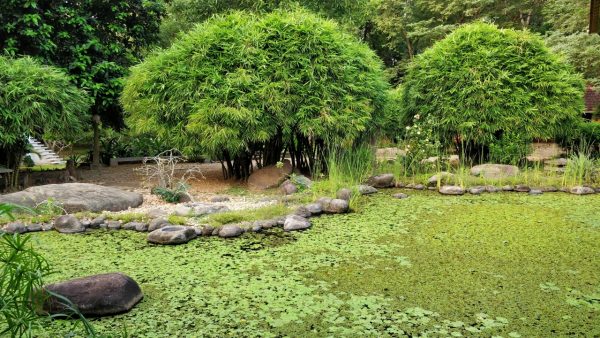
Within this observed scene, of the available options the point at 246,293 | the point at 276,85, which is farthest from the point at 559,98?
the point at 246,293

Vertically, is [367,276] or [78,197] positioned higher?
[78,197]

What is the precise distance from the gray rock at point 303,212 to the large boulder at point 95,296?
2.51 m

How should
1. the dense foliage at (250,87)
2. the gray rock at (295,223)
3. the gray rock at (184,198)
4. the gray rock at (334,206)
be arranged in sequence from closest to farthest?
the gray rock at (295,223) < the gray rock at (334,206) < the gray rock at (184,198) < the dense foliage at (250,87)

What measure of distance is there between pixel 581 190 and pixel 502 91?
2.34 metres

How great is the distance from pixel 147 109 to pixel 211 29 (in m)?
1.48

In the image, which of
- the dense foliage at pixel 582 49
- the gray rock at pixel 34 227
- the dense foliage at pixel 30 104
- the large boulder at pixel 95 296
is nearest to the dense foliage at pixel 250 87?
the dense foliage at pixel 30 104

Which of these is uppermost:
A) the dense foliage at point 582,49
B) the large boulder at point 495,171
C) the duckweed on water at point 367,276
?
the dense foliage at point 582,49

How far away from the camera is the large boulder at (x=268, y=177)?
23.5 feet

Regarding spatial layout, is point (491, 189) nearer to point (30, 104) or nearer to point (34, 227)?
point (34, 227)

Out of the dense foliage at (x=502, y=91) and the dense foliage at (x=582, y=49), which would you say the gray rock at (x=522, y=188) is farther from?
the dense foliage at (x=582, y=49)

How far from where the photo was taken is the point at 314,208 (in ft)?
17.9

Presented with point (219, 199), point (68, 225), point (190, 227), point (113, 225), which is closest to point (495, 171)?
point (219, 199)

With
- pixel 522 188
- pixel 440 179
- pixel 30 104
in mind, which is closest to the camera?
pixel 30 104

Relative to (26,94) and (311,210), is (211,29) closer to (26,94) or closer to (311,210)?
(26,94)
